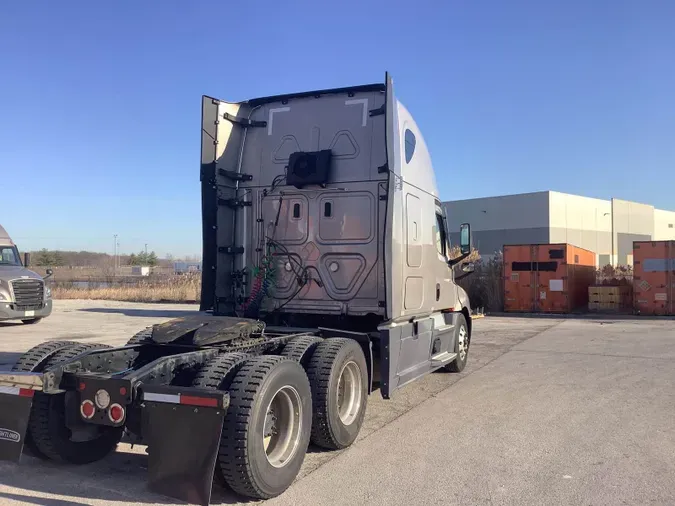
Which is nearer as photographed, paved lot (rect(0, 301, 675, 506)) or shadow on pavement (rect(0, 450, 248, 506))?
shadow on pavement (rect(0, 450, 248, 506))

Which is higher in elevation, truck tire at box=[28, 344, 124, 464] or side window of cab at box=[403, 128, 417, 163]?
side window of cab at box=[403, 128, 417, 163]

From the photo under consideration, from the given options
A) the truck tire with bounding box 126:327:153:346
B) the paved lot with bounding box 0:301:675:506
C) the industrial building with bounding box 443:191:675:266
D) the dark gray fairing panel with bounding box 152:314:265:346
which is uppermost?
the industrial building with bounding box 443:191:675:266

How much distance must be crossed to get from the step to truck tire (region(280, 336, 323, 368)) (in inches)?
106

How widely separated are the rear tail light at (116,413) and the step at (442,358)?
15.0 ft

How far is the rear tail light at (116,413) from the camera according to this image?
4.20 meters

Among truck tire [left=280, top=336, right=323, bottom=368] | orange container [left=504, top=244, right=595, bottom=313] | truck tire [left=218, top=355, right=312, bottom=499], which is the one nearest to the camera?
truck tire [left=218, top=355, right=312, bottom=499]

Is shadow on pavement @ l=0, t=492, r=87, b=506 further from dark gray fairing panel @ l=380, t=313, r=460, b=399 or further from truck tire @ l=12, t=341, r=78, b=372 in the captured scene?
dark gray fairing panel @ l=380, t=313, r=460, b=399

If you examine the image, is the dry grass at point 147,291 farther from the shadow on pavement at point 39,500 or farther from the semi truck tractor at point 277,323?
the shadow on pavement at point 39,500

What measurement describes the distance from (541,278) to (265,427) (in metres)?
21.1

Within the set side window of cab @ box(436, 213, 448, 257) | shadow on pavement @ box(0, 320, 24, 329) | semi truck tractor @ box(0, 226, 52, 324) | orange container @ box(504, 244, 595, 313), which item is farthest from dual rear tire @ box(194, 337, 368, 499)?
orange container @ box(504, 244, 595, 313)

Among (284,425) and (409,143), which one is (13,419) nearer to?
(284,425)

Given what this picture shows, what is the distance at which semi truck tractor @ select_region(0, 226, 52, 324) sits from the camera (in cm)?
1585

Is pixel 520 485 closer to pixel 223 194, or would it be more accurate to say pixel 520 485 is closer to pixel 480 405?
pixel 480 405

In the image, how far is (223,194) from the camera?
7.36m
